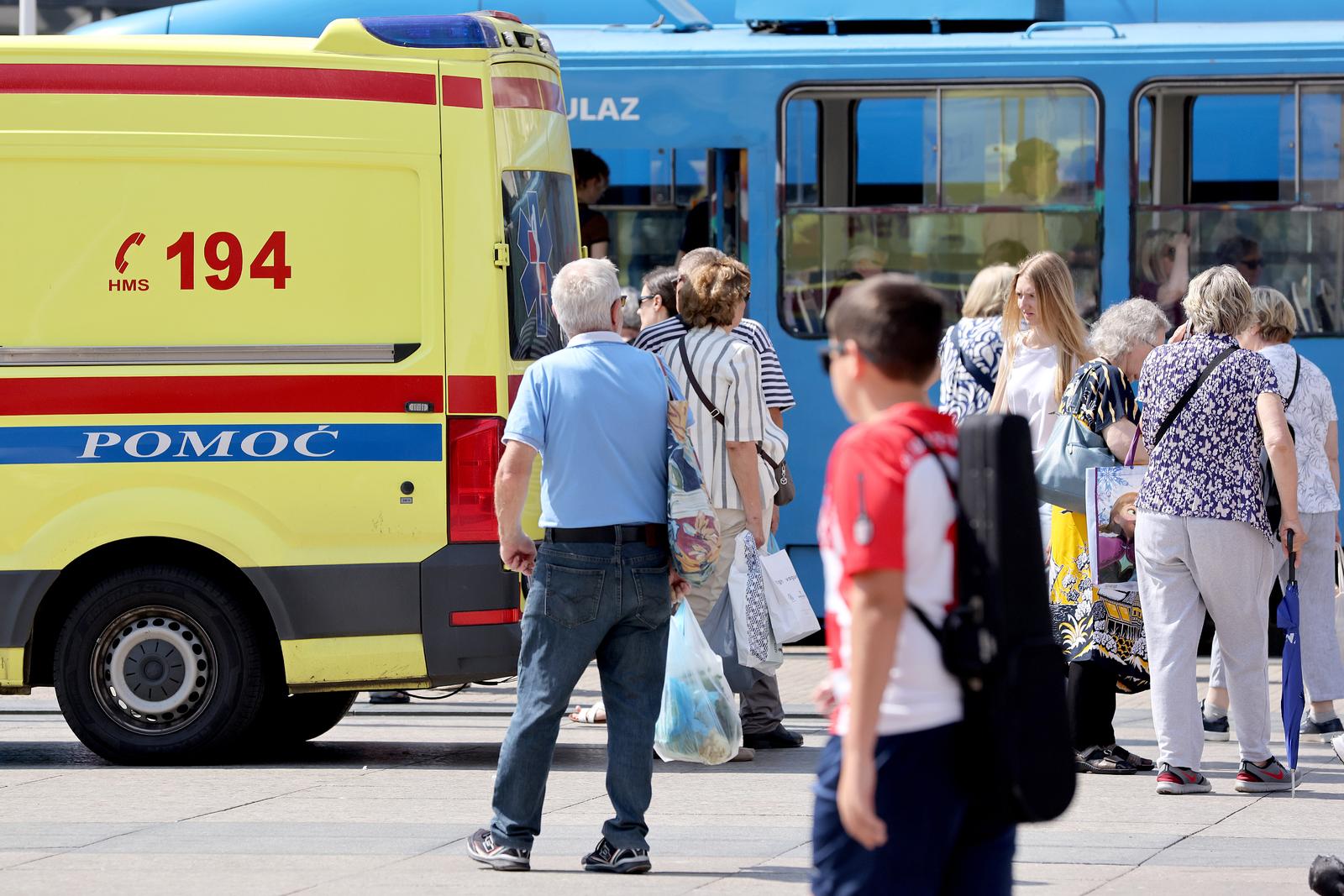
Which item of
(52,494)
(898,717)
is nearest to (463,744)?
(52,494)

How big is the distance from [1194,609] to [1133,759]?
88 centimetres

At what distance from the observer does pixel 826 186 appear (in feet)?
37.0

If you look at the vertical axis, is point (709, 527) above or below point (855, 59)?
below

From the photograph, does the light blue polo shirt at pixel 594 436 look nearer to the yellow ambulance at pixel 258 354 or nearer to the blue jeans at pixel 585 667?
the blue jeans at pixel 585 667

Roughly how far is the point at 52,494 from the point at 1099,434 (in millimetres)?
3769

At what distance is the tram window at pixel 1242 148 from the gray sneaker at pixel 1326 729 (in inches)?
138

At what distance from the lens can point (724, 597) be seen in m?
7.84

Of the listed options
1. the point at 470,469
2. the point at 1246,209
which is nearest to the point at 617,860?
the point at 470,469

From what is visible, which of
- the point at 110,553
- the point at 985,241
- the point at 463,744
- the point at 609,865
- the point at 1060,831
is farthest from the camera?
the point at 985,241

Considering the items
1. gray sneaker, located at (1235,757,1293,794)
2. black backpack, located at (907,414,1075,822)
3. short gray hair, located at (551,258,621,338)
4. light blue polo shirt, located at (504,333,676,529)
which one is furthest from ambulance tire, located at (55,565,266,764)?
black backpack, located at (907,414,1075,822)

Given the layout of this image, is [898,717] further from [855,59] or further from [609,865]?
[855,59]

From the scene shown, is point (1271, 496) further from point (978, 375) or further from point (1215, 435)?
point (978, 375)

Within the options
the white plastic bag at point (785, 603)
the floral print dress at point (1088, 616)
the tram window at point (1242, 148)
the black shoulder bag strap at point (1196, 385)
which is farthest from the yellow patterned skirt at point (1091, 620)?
the tram window at point (1242, 148)

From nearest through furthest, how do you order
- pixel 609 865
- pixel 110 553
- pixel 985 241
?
pixel 609 865, pixel 110 553, pixel 985 241
